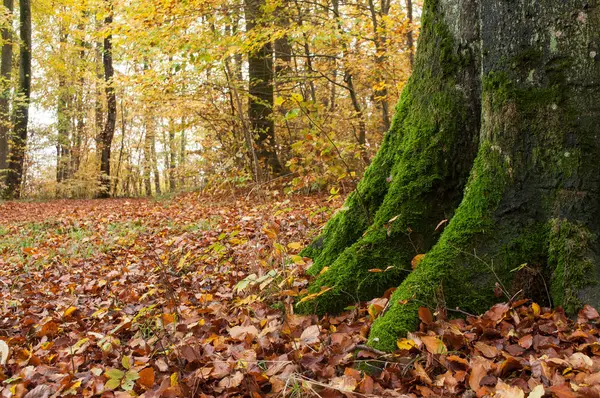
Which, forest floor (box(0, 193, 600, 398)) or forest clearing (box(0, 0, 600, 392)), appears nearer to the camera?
forest floor (box(0, 193, 600, 398))

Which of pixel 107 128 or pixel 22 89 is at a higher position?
pixel 22 89

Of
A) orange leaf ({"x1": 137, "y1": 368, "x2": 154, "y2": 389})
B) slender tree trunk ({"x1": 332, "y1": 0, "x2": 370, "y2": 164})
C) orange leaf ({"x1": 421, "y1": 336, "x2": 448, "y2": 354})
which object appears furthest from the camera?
slender tree trunk ({"x1": 332, "y1": 0, "x2": 370, "y2": 164})

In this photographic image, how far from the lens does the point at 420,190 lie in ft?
10.1

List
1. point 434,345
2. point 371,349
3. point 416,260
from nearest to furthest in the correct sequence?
point 434,345 < point 371,349 < point 416,260

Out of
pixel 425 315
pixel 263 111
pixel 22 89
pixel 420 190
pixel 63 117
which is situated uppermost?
pixel 22 89

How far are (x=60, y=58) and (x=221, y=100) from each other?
38.7 ft

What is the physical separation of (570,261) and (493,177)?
2.00ft

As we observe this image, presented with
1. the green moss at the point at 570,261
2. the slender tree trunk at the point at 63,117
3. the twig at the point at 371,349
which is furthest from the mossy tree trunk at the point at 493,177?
the slender tree trunk at the point at 63,117

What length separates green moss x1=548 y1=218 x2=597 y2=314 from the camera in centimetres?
243

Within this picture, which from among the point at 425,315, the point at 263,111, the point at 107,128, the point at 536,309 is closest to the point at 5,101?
the point at 107,128

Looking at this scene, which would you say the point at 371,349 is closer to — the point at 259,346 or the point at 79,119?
the point at 259,346

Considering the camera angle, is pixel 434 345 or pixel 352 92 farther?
pixel 352 92

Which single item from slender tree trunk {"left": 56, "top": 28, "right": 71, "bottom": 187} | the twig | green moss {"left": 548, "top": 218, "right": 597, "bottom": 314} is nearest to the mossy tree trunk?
green moss {"left": 548, "top": 218, "right": 597, "bottom": 314}

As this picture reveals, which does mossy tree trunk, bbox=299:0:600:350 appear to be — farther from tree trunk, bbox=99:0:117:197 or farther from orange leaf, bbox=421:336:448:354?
tree trunk, bbox=99:0:117:197
